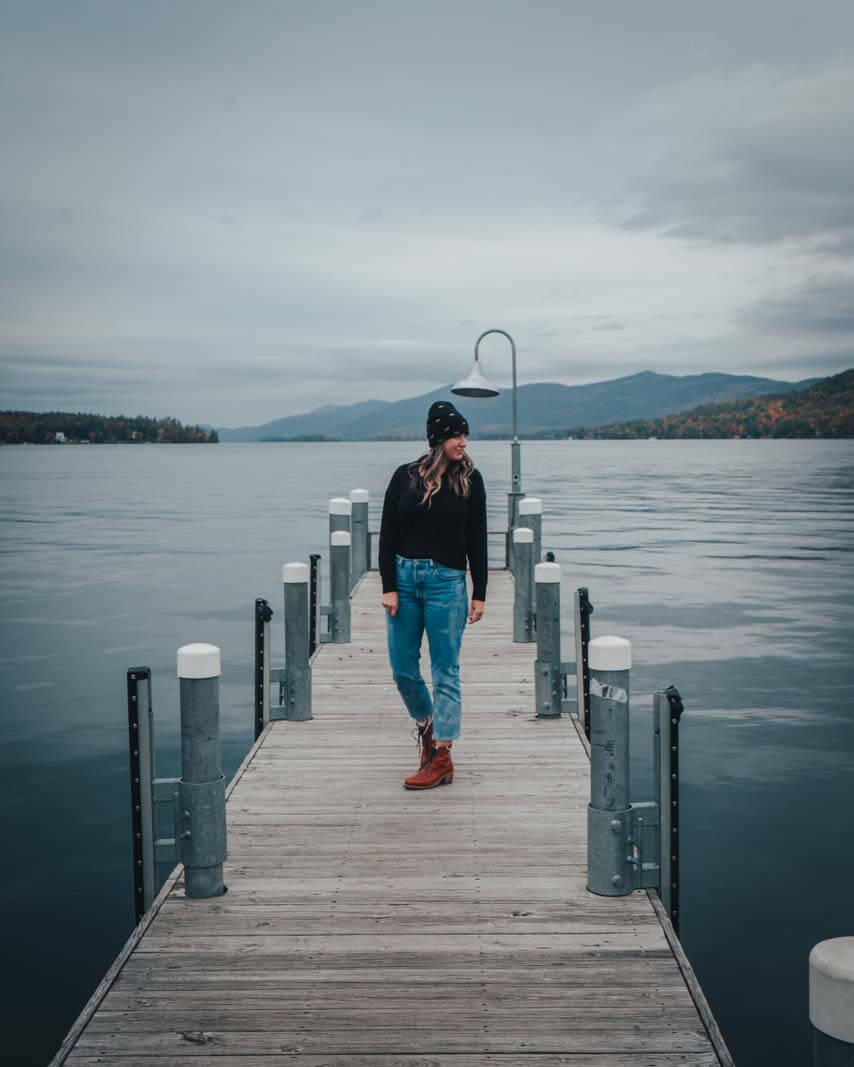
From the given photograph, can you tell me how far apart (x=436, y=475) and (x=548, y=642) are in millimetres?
2361

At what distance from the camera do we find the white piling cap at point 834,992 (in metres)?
2.17

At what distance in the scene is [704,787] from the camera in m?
11.0

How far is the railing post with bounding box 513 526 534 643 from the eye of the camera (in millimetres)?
10750

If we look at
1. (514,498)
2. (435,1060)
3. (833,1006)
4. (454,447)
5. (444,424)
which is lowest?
(435,1060)

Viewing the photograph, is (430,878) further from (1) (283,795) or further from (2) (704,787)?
(2) (704,787)

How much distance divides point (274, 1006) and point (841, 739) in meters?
10.7

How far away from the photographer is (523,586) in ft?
36.4

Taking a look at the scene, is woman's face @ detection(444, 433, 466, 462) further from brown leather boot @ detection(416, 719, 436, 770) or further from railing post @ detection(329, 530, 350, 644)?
railing post @ detection(329, 530, 350, 644)

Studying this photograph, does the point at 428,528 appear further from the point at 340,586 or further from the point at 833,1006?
the point at 340,586

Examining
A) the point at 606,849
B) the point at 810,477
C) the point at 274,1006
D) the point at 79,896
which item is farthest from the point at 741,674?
the point at 810,477

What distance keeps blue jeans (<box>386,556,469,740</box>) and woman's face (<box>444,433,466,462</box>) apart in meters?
0.61

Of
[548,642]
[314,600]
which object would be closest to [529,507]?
[314,600]

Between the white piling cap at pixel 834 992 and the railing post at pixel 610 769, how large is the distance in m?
2.44

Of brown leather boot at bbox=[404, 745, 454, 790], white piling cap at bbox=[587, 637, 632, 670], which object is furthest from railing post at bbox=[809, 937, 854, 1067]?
brown leather boot at bbox=[404, 745, 454, 790]
